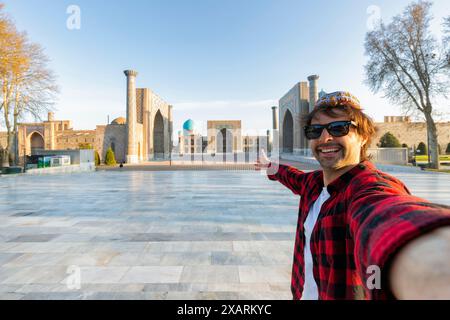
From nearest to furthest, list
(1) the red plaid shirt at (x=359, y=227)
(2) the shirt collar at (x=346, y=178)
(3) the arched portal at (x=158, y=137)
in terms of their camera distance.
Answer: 1. (1) the red plaid shirt at (x=359, y=227)
2. (2) the shirt collar at (x=346, y=178)
3. (3) the arched portal at (x=158, y=137)

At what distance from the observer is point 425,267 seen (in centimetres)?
55

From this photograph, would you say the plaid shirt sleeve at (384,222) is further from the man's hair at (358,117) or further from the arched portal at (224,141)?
the arched portal at (224,141)

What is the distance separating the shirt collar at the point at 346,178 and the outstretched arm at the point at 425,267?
63 centimetres

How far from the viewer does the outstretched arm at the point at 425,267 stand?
0.53 m

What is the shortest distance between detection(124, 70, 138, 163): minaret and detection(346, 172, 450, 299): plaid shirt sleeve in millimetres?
30337

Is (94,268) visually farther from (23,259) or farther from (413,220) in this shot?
(413,220)

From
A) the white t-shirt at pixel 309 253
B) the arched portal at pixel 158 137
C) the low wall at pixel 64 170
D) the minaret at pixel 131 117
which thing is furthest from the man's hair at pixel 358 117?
the arched portal at pixel 158 137

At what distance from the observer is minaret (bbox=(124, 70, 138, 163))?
29.4m

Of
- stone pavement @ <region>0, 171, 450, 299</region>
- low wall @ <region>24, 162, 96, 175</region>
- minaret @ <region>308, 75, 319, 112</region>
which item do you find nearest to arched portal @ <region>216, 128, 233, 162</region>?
minaret @ <region>308, 75, 319, 112</region>

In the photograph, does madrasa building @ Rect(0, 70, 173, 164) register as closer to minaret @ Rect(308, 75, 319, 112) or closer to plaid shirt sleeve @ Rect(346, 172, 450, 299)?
minaret @ Rect(308, 75, 319, 112)

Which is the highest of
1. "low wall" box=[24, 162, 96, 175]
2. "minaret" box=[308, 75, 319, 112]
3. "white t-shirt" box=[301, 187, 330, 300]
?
"minaret" box=[308, 75, 319, 112]
